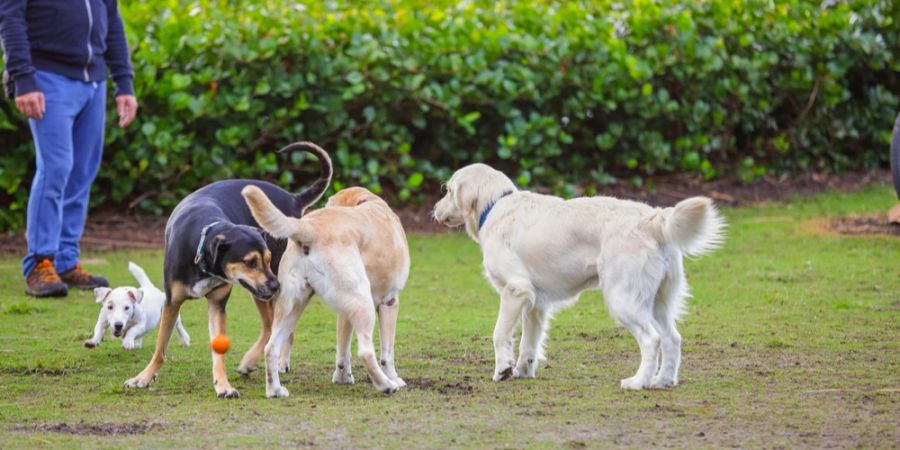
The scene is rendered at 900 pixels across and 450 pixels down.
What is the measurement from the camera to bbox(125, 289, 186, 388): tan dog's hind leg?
657 centimetres

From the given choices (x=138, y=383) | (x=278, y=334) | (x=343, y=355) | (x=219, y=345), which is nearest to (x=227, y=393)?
(x=219, y=345)

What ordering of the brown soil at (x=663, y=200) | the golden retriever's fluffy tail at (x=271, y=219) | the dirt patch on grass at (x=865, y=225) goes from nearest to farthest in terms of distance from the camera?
1. the golden retriever's fluffy tail at (x=271, y=219)
2. the dirt patch on grass at (x=865, y=225)
3. the brown soil at (x=663, y=200)

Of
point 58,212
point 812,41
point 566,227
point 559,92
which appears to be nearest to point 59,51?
point 58,212

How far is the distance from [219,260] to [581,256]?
1799mm

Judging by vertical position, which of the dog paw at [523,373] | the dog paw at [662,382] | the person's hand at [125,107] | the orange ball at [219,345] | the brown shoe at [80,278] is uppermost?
the person's hand at [125,107]

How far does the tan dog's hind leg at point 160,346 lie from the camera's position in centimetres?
657

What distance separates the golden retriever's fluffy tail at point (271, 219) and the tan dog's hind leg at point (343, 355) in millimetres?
750

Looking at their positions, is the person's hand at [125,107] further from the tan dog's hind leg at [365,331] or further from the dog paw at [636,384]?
the dog paw at [636,384]

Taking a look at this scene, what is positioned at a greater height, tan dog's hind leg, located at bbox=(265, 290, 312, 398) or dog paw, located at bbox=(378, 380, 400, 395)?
tan dog's hind leg, located at bbox=(265, 290, 312, 398)

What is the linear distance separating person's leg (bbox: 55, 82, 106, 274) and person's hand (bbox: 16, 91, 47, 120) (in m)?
0.44

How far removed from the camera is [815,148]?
1465 cm

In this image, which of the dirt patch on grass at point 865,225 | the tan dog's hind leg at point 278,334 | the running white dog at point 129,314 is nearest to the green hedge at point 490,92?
the dirt patch on grass at point 865,225

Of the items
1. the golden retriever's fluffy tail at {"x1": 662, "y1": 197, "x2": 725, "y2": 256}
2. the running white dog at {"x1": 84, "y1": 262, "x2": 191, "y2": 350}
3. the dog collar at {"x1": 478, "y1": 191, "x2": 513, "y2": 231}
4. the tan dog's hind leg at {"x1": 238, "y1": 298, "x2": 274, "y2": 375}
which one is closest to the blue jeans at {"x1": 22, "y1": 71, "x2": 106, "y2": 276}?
the running white dog at {"x1": 84, "y1": 262, "x2": 191, "y2": 350}

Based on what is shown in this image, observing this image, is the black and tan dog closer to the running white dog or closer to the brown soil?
the running white dog
